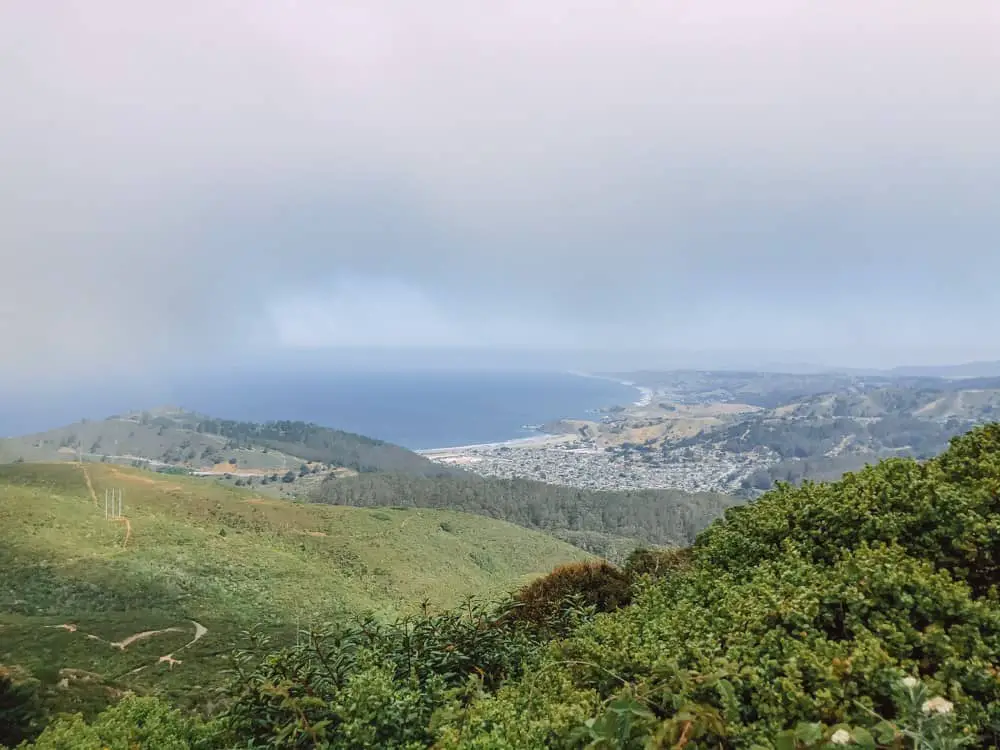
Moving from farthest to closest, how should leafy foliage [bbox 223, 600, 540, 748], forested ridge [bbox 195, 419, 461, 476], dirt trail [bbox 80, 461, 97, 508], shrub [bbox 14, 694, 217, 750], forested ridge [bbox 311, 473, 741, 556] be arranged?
forested ridge [bbox 195, 419, 461, 476]
forested ridge [bbox 311, 473, 741, 556]
dirt trail [bbox 80, 461, 97, 508]
shrub [bbox 14, 694, 217, 750]
leafy foliage [bbox 223, 600, 540, 748]

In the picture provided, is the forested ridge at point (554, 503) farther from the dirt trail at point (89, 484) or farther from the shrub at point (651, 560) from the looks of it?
the shrub at point (651, 560)

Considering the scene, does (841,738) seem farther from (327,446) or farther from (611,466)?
(327,446)

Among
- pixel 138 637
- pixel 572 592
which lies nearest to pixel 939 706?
pixel 572 592

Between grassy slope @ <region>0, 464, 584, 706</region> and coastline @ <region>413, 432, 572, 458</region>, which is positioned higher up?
grassy slope @ <region>0, 464, 584, 706</region>

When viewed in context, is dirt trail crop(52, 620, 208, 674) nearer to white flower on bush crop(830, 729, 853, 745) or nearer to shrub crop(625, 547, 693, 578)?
shrub crop(625, 547, 693, 578)

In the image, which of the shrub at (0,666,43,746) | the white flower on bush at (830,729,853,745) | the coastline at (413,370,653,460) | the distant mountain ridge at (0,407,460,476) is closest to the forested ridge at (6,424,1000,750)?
the white flower on bush at (830,729,853,745)

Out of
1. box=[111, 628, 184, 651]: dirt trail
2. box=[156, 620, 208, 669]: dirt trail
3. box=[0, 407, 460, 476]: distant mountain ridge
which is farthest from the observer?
box=[0, 407, 460, 476]: distant mountain ridge
